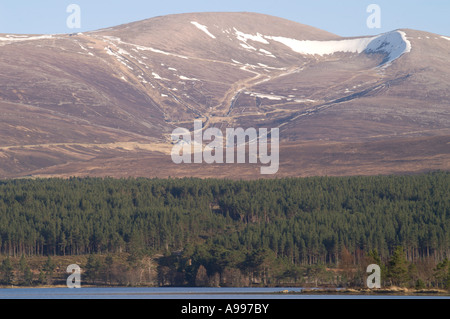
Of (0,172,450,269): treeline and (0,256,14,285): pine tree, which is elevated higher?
(0,172,450,269): treeline

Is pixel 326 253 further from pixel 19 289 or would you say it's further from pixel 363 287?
pixel 19 289

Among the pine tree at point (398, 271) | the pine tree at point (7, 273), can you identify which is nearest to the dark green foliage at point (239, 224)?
the pine tree at point (7, 273)

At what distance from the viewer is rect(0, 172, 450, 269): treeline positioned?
151875 mm

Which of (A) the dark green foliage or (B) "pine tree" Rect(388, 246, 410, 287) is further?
(A) the dark green foliage

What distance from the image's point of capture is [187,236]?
6506 inches

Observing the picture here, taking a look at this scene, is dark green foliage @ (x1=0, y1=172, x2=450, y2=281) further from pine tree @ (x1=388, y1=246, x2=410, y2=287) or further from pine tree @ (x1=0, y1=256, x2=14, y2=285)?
pine tree @ (x1=388, y1=246, x2=410, y2=287)

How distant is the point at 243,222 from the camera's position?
185125 mm

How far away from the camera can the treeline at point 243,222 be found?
15188 cm

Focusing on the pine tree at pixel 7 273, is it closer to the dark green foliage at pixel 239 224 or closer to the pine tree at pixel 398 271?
the dark green foliage at pixel 239 224

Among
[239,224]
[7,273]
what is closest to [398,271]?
[7,273]

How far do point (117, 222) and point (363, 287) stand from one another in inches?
A: 2701

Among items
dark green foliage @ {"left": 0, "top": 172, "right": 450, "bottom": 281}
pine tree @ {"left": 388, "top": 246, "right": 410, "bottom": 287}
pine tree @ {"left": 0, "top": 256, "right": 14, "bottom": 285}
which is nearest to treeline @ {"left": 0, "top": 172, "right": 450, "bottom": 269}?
dark green foliage @ {"left": 0, "top": 172, "right": 450, "bottom": 281}
